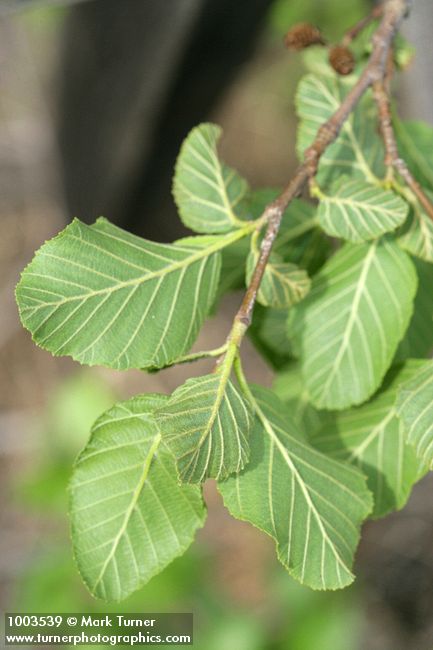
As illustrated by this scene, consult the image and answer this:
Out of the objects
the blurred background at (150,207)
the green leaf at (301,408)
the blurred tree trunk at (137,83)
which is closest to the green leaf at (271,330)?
the green leaf at (301,408)

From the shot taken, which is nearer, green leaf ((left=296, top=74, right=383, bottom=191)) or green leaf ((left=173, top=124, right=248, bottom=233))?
green leaf ((left=173, top=124, right=248, bottom=233))

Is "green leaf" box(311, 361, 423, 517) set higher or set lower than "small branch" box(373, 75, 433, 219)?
lower

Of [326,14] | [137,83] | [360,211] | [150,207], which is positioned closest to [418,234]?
[360,211]

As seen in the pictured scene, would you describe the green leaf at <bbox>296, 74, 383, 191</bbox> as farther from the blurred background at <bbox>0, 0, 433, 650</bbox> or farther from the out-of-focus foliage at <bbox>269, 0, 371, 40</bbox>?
the out-of-focus foliage at <bbox>269, 0, 371, 40</bbox>

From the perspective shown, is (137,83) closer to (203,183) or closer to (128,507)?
(203,183)

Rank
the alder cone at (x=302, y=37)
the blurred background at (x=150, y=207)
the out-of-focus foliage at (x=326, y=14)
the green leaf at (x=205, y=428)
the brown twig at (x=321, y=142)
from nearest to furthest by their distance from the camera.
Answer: the green leaf at (x=205, y=428)
the brown twig at (x=321, y=142)
the alder cone at (x=302, y=37)
the blurred background at (x=150, y=207)
the out-of-focus foliage at (x=326, y=14)

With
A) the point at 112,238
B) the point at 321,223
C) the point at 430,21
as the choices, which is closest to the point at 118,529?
the point at 112,238

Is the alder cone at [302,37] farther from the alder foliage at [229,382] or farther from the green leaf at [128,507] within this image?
the green leaf at [128,507]

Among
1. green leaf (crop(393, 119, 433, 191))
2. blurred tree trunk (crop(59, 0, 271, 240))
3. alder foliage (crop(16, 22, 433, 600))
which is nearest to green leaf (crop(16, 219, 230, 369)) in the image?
alder foliage (crop(16, 22, 433, 600))
